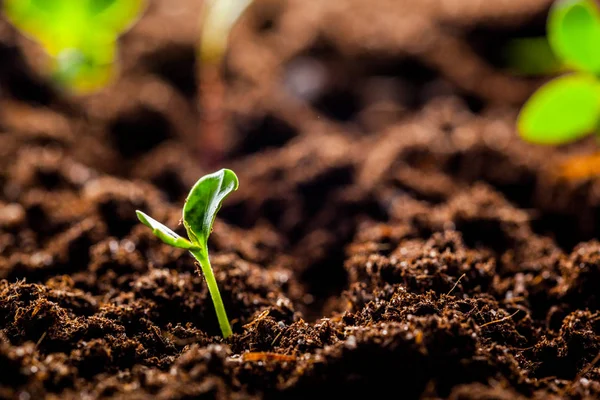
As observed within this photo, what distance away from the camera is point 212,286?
39.8 inches

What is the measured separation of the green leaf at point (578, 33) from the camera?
1428 mm

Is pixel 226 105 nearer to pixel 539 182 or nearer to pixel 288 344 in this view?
pixel 539 182

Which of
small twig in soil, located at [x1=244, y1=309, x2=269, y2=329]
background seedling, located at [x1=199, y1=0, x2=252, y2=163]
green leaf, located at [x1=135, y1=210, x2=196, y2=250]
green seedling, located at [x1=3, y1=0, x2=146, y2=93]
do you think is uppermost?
green seedling, located at [x1=3, y1=0, x2=146, y2=93]

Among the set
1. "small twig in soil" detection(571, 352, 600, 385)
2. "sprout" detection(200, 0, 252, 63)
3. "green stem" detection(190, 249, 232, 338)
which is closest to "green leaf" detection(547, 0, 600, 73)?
"small twig in soil" detection(571, 352, 600, 385)

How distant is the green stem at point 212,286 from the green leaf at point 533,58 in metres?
1.94

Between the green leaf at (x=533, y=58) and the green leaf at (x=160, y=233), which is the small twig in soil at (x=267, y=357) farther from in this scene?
the green leaf at (x=533, y=58)

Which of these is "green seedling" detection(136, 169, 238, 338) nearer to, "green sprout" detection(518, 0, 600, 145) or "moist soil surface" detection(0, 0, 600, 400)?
"moist soil surface" detection(0, 0, 600, 400)

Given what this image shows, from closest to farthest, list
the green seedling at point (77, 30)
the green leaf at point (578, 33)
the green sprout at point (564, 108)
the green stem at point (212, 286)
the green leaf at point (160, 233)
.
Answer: the green leaf at point (160, 233), the green stem at point (212, 286), the green leaf at point (578, 33), the green sprout at point (564, 108), the green seedling at point (77, 30)

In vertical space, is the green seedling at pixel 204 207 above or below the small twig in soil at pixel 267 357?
above

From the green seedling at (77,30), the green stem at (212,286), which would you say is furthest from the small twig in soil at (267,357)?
the green seedling at (77,30)

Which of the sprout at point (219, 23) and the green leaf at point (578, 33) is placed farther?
the sprout at point (219, 23)

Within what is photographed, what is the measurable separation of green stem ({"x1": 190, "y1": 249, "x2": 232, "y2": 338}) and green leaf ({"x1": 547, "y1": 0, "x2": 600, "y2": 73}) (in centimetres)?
105

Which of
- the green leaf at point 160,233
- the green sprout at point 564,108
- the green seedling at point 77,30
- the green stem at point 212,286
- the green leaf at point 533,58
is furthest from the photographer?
the green leaf at point 533,58

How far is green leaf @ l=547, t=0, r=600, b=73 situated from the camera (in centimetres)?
143
